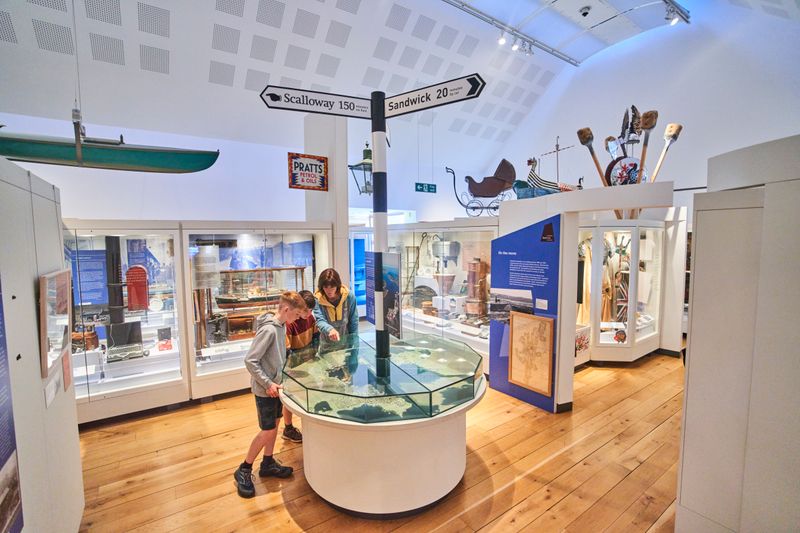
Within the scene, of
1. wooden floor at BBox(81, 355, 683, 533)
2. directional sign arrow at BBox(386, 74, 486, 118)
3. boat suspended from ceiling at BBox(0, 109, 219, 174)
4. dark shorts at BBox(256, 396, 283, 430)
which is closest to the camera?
directional sign arrow at BBox(386, 74, 486, 118)

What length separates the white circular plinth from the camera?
2398mm

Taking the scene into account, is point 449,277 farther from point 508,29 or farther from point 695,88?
point 695,88

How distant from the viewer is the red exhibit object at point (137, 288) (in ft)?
13.6

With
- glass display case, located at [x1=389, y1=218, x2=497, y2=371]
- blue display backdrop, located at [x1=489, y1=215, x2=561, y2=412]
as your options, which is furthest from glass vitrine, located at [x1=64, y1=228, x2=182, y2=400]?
blue display backdrop, located at [x1=489, y1=215, x2=561, y2=412]

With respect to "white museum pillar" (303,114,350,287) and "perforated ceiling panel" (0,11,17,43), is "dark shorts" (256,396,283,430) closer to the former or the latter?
"white museum pillar" (303,114,350,287)

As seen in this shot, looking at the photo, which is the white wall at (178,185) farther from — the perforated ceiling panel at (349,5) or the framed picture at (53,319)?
the framed picture at (53,319)

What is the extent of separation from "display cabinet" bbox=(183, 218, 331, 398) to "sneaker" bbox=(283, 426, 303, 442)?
131 cm

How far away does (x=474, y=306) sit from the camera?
18.1 feet

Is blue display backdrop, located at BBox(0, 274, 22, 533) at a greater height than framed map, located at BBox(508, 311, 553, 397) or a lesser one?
greater

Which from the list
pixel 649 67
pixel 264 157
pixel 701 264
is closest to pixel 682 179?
pixel 649 67

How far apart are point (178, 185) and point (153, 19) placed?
94.8 inches

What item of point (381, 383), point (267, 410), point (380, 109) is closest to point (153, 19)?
point (380, 109)

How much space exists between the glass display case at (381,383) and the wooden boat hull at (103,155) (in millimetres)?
3953

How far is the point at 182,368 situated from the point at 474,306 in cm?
395
